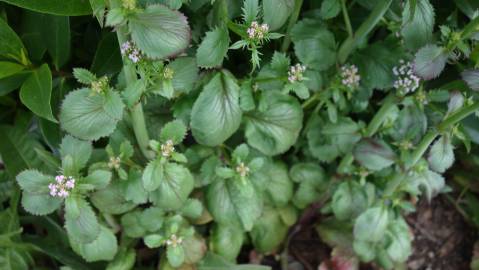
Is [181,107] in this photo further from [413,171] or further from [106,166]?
[413,171]

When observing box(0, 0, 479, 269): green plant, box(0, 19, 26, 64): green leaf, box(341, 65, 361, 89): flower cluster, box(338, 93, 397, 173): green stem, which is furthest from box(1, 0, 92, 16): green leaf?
box(338, 93, 397, 173): green stem

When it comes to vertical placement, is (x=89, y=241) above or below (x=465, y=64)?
below

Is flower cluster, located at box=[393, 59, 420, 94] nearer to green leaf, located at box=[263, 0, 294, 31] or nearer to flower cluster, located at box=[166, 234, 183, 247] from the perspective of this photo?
green leaf, located at box=[263, 0, 294, 31]

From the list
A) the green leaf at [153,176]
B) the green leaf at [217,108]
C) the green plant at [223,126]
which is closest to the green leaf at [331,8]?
the green plant at [223,126]

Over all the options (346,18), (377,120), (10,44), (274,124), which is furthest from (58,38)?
(377,120)

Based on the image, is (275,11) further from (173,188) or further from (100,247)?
(100,247)

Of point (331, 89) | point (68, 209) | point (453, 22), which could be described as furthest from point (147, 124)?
point (453, 22)

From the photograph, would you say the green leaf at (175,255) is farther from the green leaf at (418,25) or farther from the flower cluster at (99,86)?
the green leaf at (418,25)
